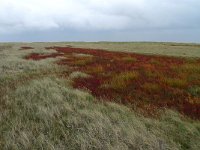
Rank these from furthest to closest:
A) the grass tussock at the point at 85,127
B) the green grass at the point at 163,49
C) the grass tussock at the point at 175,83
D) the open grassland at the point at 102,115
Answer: the green grass at the point at 163,49
the grass tussock at the point at 175,83
the open grassland at the point at 102,115
the grass tussock at the point at 85,127

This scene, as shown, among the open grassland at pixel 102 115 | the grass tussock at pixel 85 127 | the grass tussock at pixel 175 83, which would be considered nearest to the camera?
the grass tussock at pixel 85 127

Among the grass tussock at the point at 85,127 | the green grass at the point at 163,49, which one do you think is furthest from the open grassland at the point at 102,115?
the green grass at the point at 163,49

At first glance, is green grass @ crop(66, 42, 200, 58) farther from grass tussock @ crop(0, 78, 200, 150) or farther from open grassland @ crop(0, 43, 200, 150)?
grass tussock @ crop(0, 78, 200, 150)

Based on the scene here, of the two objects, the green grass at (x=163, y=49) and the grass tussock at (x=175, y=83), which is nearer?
the grass tussock at (x=175, y=83)

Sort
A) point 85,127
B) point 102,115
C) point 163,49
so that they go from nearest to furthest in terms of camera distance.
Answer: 1. point 85,127
2. point 102,115
3. point 163,49

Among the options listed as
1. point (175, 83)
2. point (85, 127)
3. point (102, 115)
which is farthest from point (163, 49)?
point (85, 127)

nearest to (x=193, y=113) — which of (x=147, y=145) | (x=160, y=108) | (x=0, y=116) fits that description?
(x=160, y=108)

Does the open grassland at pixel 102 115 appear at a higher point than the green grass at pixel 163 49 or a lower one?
lower

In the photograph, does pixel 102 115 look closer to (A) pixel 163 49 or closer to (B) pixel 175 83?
(B) pixel 175 83

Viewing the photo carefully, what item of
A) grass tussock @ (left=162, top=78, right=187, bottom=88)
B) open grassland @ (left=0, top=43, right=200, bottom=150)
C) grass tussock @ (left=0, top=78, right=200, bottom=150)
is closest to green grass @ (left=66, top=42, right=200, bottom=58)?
grass tussock @ (left=162, top=78, right=187, bottom=88)

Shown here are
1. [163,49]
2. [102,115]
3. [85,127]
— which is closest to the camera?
[85,127]

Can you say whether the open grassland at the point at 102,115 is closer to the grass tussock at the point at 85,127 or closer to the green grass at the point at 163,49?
the grass tussock at the point at 85,127

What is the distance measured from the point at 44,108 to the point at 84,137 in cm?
247

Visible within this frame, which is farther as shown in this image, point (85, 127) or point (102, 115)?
point (102, 115)
